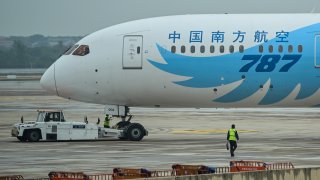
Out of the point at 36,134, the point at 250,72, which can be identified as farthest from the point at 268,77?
the point at 36,134

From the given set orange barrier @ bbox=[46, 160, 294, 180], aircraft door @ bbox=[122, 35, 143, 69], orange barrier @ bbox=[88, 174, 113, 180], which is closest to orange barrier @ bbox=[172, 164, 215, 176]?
orange barrier @ bbox=[46, 160, 294, 180]

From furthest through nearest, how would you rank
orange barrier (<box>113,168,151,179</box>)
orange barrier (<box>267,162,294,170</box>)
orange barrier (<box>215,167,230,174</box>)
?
orange barrier (<box>267,162,294,170</box>)
orange barrier (<box>215,167,230,174</box>)
orange barrier (<box>113,168,151,179</box>)

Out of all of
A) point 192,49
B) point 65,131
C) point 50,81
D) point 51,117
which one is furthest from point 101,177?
point 51,117

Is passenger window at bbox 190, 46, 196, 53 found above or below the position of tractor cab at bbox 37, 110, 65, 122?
above

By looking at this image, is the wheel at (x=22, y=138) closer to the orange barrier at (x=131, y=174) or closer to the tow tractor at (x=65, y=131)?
the tow tractor at (x=65, y=131)

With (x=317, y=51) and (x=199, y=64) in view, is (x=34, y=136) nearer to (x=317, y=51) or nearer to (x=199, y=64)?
(x=199, y=64)

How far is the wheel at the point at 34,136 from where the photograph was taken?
5262 centimetres

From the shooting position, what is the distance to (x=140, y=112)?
8569 cm

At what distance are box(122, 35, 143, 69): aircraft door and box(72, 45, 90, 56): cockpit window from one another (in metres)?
2.04

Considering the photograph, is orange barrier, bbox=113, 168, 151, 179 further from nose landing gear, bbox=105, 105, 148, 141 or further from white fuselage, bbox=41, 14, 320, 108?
nose landing gear, bbox=105, 105, 148, 141

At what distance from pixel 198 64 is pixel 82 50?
6.05 metres

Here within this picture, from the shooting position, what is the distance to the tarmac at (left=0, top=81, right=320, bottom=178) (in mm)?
39453

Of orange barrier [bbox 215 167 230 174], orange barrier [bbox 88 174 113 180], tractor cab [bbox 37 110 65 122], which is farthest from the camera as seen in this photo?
tractor cab [bbox 37 110 65 122]

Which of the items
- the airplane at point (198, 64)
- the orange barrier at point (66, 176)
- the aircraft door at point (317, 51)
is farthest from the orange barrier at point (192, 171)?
the aircraft door at point (317, 51)
